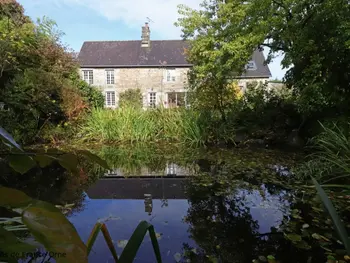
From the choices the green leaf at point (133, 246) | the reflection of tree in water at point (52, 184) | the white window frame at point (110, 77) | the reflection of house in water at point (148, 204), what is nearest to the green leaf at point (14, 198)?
the green leaf at point (133, 246)

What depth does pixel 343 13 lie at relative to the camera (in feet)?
16.5

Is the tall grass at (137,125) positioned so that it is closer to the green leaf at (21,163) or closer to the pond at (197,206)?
the pond at (197,206)

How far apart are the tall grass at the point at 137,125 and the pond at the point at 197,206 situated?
9.15 ft

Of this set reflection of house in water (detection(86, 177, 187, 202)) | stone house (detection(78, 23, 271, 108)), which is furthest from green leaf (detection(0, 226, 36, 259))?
stone house (detection(78, 23, 271, 108))

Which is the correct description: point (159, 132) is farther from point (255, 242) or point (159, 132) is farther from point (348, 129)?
point (255, 242)

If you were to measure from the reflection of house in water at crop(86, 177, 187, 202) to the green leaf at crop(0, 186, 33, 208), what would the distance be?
3.12 meters

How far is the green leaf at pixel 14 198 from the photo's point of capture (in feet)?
1.18

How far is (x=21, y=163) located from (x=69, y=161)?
9cm

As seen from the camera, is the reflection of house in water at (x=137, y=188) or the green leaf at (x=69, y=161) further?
the reflection of house in water at (x=137, y=188)

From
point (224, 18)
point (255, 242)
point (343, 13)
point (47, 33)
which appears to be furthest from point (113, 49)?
point (255, 242)

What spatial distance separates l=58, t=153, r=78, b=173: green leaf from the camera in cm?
56

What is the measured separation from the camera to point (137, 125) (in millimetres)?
8461

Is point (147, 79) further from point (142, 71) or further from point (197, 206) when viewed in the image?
point (197, 206)

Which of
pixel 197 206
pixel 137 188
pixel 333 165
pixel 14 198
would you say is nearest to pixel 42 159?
pixel 14 198
